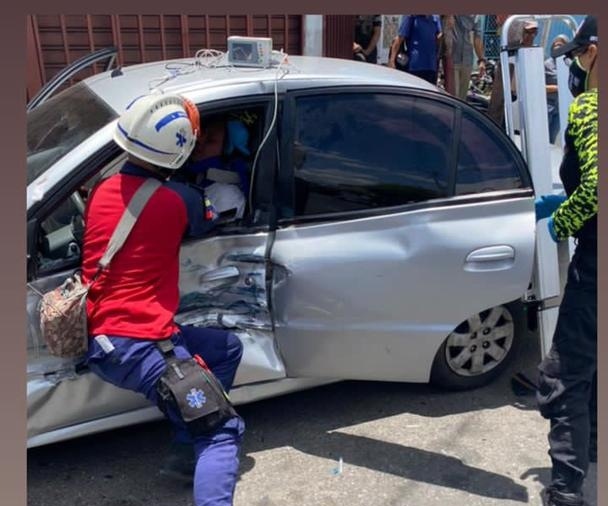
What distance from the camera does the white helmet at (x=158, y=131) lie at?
2594mm

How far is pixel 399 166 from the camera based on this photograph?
11.0 ft

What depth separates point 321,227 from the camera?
320cm

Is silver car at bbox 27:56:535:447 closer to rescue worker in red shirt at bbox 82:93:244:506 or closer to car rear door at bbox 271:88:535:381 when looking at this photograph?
car rear door at bbox 271:88:535:381

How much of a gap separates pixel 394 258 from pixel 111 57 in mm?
1817

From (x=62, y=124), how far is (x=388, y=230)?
1.43 meters

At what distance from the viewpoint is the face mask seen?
2948 millimetres

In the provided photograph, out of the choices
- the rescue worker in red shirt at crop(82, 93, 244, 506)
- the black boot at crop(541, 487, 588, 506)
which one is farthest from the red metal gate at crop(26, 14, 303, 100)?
the black boot at crop(541, 487, 588, 506)

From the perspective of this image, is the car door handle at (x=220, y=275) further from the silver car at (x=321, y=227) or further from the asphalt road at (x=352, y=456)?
the asphalt road at (x=352, y=456)

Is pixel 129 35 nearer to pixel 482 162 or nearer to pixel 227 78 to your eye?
pixel 227 78

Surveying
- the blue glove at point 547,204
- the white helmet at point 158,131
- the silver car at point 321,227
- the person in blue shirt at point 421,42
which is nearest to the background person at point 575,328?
the blue glove at point 547,204

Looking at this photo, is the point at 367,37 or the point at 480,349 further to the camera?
the point at 367,37

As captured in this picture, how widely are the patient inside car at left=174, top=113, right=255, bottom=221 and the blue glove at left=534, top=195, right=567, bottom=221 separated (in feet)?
4.31

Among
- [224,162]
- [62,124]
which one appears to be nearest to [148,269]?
[224,162]

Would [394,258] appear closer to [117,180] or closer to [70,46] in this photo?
[117,180]
